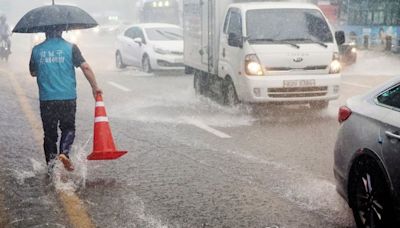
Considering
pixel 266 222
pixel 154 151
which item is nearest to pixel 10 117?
pixel 154 151

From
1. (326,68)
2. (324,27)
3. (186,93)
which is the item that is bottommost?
(186,93)

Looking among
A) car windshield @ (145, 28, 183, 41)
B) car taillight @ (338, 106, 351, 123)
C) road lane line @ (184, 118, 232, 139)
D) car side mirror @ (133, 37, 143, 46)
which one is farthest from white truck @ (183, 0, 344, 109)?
car windshield @ (145, 28, 183, 41)

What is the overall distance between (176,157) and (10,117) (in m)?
4.33

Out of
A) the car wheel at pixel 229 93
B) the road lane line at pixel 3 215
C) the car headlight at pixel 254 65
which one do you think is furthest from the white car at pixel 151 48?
the road lane line at pixel 3 215

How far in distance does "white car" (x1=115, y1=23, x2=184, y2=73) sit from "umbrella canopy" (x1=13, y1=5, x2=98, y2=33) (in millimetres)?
11932

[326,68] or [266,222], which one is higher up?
[326,68]

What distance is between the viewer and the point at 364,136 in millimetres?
4387

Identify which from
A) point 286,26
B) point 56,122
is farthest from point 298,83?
point 56,122

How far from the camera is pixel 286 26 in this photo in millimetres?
10336

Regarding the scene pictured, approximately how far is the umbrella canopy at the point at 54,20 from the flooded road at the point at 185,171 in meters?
1.57

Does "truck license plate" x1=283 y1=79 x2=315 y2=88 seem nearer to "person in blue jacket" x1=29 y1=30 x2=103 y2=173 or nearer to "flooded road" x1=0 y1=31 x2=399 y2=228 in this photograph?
"flooded road" x1=0 y1=31 x2=399 y2=228

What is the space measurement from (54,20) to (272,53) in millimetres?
4689

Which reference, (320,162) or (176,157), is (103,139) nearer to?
(176,157)

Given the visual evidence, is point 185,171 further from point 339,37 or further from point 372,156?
point 339,37
